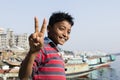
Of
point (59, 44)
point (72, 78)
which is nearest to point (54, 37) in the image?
A: point (59, 44)

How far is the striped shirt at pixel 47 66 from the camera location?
2332mm

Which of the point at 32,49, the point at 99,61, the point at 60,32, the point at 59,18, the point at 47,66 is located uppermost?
the point at 59,18

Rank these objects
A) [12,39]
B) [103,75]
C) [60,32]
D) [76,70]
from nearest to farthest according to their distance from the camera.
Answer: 1. [60,32]
2. [76,70]
3. [103,75]
4. [12,39]

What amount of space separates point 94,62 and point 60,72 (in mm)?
37082

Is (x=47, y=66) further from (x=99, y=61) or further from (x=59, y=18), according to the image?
(x=99, y=61)

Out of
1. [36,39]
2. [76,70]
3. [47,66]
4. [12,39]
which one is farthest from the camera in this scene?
[12,39]

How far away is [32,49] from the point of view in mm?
1996

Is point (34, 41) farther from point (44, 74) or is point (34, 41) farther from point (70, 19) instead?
point (70, 19)

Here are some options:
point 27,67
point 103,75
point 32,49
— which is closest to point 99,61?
point 103,75

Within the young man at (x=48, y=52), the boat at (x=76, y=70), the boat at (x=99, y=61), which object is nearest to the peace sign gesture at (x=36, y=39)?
the young man at (x=48, y=52)

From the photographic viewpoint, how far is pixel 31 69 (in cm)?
216

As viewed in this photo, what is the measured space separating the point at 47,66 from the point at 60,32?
0.31 metres

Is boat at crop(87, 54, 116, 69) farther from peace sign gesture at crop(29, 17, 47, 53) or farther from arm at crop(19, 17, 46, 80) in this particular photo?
peace sign gesture at crop(29, 17, 47, 53)

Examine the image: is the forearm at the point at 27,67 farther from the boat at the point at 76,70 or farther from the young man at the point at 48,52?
the boat at the point at 76,70
